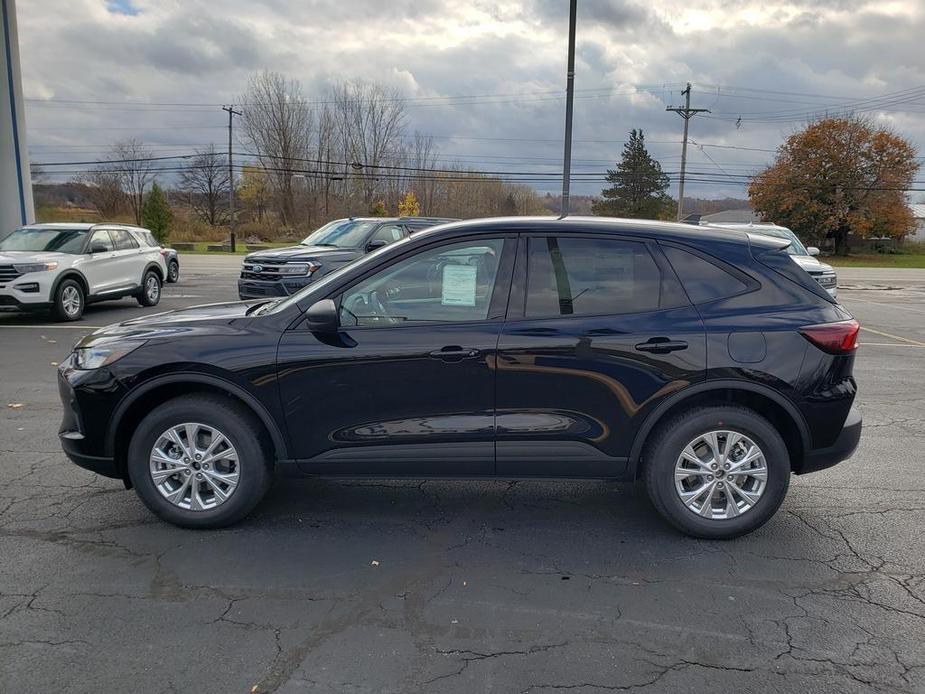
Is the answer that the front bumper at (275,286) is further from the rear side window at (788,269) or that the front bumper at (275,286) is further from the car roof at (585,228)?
the rear side window at (788,269)

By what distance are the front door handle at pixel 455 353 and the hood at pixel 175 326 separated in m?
1.13

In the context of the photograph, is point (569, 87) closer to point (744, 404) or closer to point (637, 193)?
point (744, 404)

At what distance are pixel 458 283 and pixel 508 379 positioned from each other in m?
0.61

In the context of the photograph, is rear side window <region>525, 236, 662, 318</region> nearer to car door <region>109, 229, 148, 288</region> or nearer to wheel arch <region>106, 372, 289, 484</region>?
wheel arch <region>106, 372, 289, 484</region>

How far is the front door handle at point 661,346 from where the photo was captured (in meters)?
3.76

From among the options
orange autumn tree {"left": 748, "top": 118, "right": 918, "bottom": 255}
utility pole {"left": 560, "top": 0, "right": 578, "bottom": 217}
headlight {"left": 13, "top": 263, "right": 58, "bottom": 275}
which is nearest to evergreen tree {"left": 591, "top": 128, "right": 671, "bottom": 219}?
orange autumn tree {"left": 748, "top": 118, "right": 918, "bottom": 255}

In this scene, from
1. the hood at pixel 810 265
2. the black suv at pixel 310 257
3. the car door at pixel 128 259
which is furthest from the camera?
the car door at pixel 128 259

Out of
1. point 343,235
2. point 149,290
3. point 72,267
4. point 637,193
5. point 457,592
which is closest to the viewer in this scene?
point 457,592

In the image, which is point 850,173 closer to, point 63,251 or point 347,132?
point 347,132

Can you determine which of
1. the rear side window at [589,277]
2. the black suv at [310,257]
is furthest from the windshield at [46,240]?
the rear side window at [589,277]

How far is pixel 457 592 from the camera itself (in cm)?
337

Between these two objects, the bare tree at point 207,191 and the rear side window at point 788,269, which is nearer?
the rear side window at point 788,269

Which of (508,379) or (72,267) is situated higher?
(508,379)

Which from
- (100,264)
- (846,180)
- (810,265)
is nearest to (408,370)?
(100,264)
